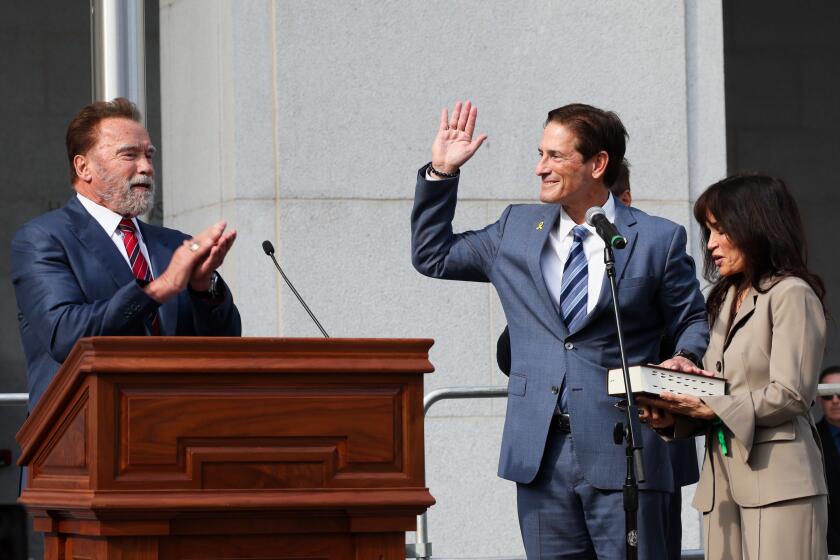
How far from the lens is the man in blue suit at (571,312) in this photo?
175 inches

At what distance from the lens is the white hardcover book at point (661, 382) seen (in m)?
4.23

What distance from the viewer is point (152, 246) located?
455cm

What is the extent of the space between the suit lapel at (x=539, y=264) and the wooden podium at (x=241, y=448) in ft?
3.61

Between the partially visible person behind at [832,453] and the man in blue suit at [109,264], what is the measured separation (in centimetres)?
449

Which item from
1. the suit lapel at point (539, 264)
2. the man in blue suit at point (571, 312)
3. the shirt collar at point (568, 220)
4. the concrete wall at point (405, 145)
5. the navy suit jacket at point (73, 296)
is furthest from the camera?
the concrete wall at point (405, 145)

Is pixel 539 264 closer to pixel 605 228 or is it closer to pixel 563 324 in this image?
pixel 563 324

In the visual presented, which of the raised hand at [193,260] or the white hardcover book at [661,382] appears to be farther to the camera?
the white hardcover book at [661,382]

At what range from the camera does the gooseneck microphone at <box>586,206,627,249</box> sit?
4.27 meters

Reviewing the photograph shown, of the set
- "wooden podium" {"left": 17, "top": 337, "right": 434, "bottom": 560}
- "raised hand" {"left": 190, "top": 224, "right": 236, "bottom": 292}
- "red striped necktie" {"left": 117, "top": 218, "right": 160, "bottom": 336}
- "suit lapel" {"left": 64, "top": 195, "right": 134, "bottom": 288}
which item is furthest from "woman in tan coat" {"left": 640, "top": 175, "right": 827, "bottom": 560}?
"suit lapel" {"left": 64, "top": 195, "right": 134, "bottom": 288}

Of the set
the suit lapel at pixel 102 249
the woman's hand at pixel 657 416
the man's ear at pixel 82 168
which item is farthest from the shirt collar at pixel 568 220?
the man's ear at pixel 82 168

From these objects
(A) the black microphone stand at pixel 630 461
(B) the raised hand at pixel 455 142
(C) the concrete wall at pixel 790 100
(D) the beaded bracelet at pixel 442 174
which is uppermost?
(C) the concrete wall at pixel 790 100

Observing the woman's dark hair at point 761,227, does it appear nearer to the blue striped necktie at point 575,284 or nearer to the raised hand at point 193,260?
the blue striped necktie at point 575,284

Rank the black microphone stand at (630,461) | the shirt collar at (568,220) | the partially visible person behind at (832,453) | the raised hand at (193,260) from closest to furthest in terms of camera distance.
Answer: the raised hand at (193,260), the black microphone stand at (630,461), the shirt collar at (568,220), the partially visible person behind at (832,453)

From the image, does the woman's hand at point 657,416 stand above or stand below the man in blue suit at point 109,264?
below
